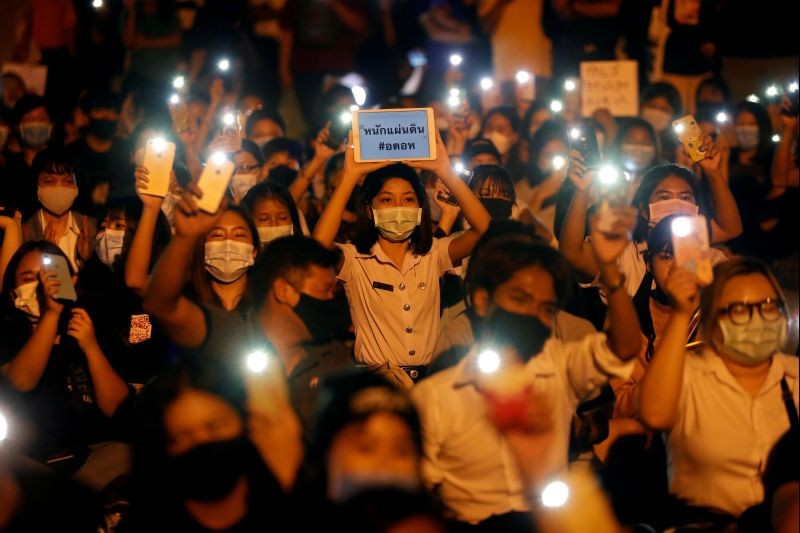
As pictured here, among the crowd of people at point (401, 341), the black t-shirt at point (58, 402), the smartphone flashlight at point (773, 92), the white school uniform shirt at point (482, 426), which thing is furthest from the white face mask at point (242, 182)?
the smartphone flashlight at point (773, 92)

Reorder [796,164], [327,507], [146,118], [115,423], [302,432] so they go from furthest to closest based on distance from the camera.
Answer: [146,118]
[796,164]
[115,423]
[302,432]
[327,507]

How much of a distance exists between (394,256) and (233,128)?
2.09m

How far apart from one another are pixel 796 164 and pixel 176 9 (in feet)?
23.5

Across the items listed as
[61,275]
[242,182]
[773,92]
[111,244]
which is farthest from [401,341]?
[773,92]

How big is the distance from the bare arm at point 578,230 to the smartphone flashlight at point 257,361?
2.00 metres

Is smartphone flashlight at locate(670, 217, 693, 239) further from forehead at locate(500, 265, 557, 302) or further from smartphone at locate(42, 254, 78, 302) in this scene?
smartphone at locate(42, 254, 78, 302)

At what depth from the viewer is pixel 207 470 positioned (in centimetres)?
380

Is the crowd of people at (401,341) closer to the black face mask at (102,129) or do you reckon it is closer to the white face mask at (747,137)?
the white face mask at (747,137)

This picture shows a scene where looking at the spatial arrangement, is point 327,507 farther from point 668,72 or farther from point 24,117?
point 668,72

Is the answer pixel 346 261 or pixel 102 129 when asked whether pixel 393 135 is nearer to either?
pixel 346 261

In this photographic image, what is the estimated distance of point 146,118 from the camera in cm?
980

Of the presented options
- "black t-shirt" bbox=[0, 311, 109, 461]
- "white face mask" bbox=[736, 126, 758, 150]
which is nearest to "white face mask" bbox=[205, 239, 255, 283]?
"black t-shirt" bbox=[0, 311, 109, 461]

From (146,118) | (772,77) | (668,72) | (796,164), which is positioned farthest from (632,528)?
(772,77)

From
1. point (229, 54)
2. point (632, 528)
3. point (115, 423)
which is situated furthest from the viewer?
point (229, 54)
